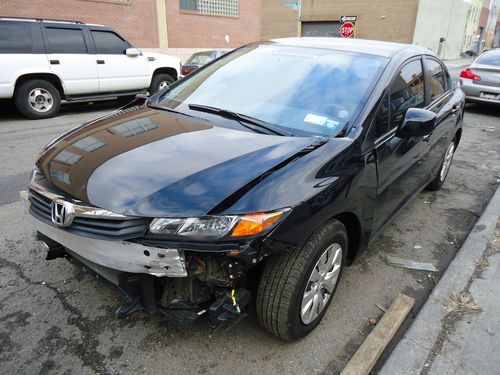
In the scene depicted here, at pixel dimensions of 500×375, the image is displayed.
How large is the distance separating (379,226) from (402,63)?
129 centimetres

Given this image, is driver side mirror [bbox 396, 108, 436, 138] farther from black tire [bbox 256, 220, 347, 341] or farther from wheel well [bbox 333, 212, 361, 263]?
black tire [bbox 256, 220, 347, 341]

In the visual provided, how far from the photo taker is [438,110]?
3.98 m

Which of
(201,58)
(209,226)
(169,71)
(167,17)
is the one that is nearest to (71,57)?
(169,71)

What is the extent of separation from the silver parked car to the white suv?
811 centimetres

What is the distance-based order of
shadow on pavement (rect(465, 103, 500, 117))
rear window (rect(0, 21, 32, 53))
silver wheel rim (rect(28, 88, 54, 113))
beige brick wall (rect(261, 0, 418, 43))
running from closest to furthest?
rear window (rect(0, 21, 32, 53)) → silver wheel rim (rect(28, 88, 54, 113)) → shadow on pavement (rect(465, 103, 500, 117)) → beige brick wall (rect(261, 0, 418, 43))

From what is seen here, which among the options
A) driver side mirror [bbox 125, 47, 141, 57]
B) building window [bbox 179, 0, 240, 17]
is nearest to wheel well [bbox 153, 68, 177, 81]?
driver side mirror [bbox 125, 47, 141, 57]

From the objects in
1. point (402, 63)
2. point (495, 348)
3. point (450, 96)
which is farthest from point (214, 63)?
point (495, 348)

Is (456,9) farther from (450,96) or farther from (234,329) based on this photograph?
(234,329)

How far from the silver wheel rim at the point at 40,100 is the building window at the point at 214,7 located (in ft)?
49.2

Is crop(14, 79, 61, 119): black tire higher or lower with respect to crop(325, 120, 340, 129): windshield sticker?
lower

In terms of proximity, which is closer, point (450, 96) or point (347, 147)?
point (347, 147)

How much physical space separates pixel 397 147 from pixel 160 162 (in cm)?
178

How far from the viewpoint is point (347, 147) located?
2.44 m

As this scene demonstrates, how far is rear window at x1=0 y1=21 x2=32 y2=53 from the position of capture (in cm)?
778
